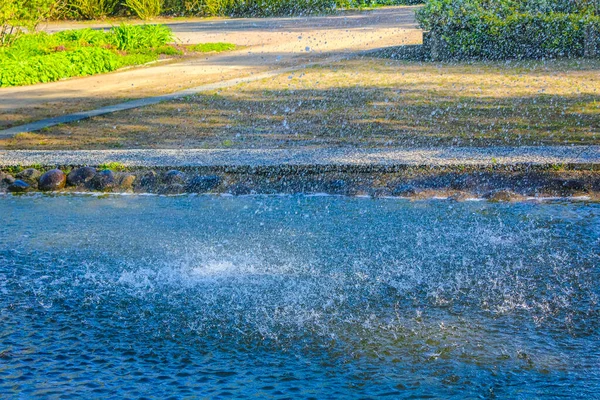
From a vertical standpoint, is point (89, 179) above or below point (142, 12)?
below

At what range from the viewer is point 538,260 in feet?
18.4

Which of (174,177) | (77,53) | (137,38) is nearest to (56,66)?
(77,53)

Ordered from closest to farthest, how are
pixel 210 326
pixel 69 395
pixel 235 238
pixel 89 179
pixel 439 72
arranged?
pixel 69 395 < pixel 210 326 < pixel 235 238 < pixel 89 179 < pixel 439 72

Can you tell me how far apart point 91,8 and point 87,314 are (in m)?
27.5

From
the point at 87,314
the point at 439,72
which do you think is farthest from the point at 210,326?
the point at 439,72

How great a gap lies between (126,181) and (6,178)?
1247 millimetres

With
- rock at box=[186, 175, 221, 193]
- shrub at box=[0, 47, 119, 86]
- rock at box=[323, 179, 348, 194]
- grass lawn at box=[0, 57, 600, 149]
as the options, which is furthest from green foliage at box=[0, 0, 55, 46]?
rock at box=[323, 179, 348, 194]

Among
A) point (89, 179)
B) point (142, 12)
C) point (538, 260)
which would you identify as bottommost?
point (538, 260)

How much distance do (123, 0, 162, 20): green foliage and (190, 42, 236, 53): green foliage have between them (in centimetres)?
1100

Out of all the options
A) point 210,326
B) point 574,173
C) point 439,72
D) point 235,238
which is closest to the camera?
point 210,326

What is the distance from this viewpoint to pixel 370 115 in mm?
10539

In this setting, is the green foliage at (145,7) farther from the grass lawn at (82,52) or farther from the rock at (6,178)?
the rock at (6,178)

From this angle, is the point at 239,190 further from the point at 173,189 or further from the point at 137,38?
the point at 137,38

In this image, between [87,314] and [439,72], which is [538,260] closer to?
[87,314]
